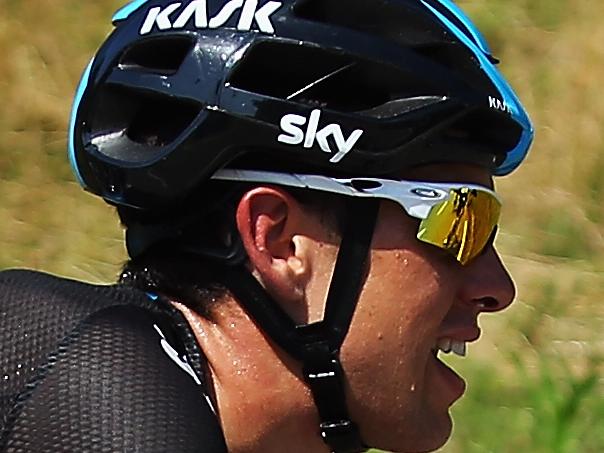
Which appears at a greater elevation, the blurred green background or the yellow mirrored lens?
the yellow mirrored lens

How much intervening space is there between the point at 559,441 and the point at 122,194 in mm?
2509

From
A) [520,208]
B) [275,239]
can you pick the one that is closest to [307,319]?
[275,239]

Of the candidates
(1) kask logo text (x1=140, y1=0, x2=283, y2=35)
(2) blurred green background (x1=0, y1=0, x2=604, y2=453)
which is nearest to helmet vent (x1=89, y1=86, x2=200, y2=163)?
(1) kask logo text (x1=140, y1=0, x2=283, y2=35)

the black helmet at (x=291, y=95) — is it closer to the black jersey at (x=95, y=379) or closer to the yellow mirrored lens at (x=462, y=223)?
the yellow mirrored lens at (x=462, y=223)

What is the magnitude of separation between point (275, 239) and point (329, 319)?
17 cm

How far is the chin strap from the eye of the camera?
88.3 inches

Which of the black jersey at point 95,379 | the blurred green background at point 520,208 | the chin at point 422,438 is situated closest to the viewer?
the black jersey at point 95,379

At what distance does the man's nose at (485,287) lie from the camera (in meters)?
2.40

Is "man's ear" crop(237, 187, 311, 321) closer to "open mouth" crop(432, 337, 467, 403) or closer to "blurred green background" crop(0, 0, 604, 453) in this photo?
"open mouth" crop(432, 337, 467, 403)

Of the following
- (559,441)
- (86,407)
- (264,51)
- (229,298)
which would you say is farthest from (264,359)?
(559,441)

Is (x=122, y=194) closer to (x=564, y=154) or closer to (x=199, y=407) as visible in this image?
(x=199, y=407)

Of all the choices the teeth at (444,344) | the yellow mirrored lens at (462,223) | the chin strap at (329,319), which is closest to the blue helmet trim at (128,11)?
the chin strap at (329,319)

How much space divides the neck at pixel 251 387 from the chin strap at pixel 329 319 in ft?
0.07

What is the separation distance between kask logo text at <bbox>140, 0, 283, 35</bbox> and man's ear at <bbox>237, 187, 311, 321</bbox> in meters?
0.29
